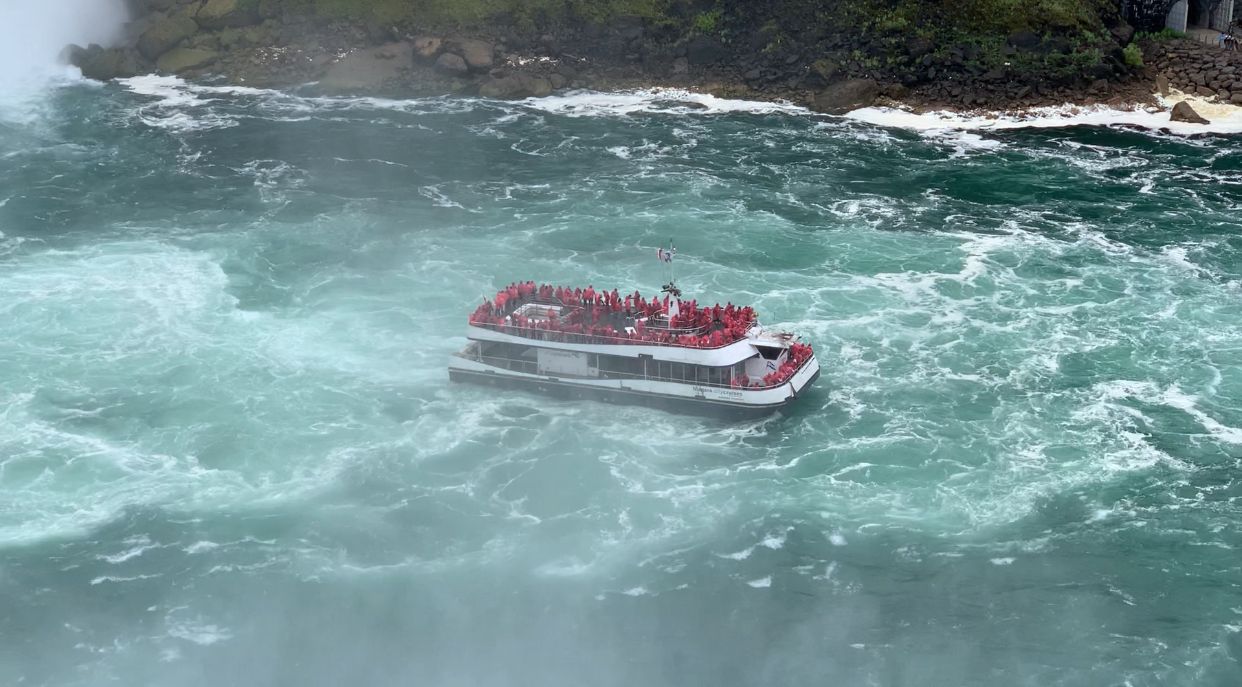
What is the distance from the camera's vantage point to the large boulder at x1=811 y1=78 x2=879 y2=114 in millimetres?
144625

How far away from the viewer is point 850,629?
68.2 metres

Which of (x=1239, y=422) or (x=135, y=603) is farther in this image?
(x=1239, y=422)

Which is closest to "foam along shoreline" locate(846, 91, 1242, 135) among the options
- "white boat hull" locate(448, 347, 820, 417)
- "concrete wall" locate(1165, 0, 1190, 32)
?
"concrete wall" locate(1165, 0, 1190, 32)

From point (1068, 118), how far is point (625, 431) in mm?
76380

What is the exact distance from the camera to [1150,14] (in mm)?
152750

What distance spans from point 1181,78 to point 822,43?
1475 inches

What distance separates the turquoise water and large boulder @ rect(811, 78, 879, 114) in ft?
29.1

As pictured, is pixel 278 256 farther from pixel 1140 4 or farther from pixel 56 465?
pixel 1140 4

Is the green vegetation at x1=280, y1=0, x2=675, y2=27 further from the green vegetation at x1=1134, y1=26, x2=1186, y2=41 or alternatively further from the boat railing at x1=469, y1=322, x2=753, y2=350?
the boat railing at x1=469, y1=322, x2=753, y2=350

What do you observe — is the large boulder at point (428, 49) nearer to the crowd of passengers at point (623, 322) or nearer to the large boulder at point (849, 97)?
the large boulder at point (849, 97)

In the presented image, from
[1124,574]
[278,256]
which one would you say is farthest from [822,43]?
[1124,574]

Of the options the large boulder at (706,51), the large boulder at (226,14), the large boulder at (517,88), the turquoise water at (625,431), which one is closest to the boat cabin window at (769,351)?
the turquoise water at (625,431)

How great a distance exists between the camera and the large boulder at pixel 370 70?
15725 cm

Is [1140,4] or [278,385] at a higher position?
[1140,4]
